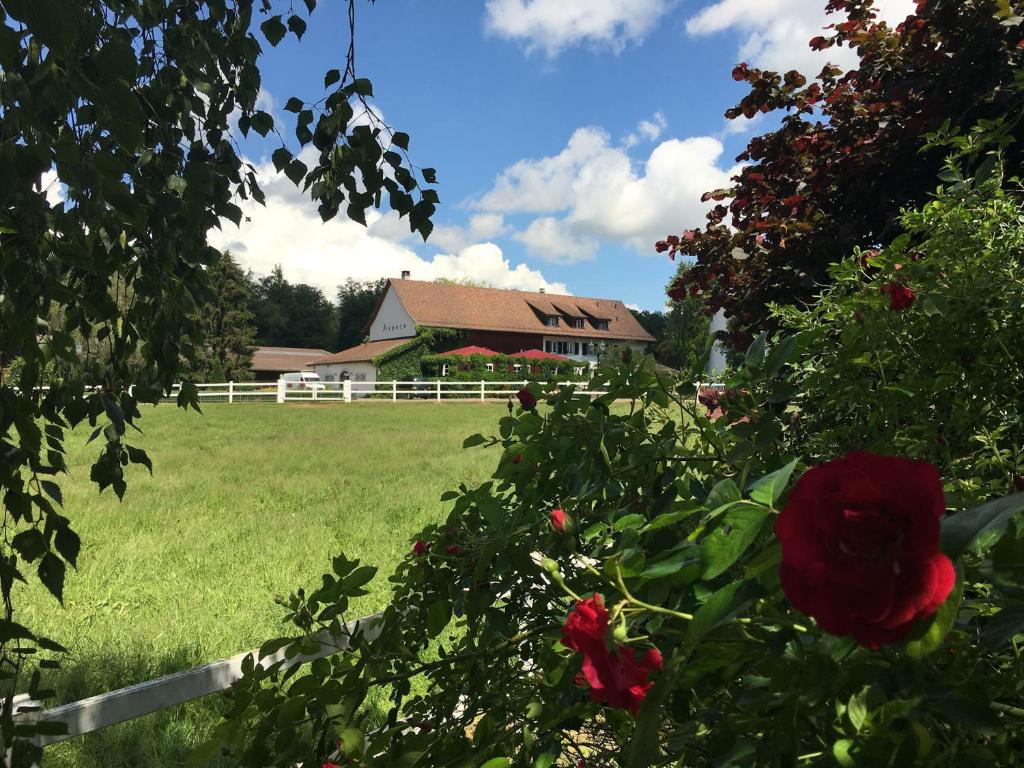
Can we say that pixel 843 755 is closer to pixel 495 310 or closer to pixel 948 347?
pixel 948 347

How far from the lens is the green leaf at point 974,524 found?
0.47 m

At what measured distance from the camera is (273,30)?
2.16 meters

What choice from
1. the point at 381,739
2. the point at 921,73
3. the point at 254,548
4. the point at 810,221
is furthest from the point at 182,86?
the point at 254,548

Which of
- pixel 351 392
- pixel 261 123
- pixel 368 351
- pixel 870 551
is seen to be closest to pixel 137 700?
pixel 261 123

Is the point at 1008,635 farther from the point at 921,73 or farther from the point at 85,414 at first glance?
the point at 921,73

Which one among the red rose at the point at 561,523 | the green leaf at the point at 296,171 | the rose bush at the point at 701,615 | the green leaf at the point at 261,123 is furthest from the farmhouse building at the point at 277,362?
the red rose at the point at 561,523

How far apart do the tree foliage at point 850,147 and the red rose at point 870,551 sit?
2490mm

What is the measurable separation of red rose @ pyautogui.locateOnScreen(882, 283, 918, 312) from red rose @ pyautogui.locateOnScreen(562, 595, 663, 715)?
1130 millimetres

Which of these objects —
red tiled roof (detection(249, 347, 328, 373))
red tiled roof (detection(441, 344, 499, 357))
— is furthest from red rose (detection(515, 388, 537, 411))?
red tiled roof (detection(249, 347, 328, 373))

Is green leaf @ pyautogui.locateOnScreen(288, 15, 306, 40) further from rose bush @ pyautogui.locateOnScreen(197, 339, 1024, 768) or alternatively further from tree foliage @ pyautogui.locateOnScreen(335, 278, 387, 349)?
tree foliage @ pyautogui.locateOnScreen(335, 278, 387, 349)

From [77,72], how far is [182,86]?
144cm

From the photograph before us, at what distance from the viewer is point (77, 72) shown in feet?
3.22

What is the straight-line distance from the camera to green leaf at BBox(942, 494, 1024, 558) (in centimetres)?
47

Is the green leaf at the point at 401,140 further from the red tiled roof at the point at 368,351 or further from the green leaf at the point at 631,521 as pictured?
the red tiled roof at the point at 368,351
